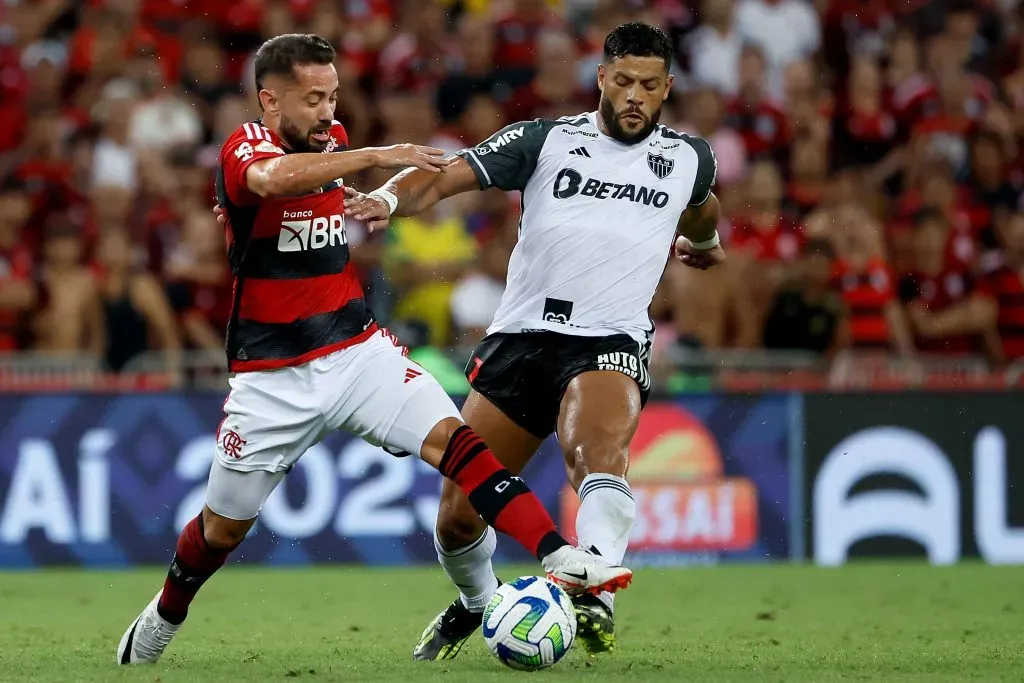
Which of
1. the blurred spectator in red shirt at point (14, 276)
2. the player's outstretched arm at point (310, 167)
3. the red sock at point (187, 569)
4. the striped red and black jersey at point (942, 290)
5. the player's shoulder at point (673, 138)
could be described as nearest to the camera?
the player's outstretched arm at point (310, 167)

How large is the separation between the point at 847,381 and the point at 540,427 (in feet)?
18.7

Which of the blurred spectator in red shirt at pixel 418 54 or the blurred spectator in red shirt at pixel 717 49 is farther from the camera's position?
the blurred spectator in red shirt at pixel 717 49

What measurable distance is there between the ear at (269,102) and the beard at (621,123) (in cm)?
146

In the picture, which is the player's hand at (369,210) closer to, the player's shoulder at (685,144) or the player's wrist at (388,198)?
the player's wrist at (388,198)

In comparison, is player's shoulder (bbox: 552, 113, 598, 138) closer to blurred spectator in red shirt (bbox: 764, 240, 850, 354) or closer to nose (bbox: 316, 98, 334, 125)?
nose (bbox: 316, 98, 334, 125)

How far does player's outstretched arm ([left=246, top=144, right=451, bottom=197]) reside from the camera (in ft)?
19.4

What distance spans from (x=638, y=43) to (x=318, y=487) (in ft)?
19.4

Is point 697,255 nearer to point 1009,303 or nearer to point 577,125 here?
point 577,125

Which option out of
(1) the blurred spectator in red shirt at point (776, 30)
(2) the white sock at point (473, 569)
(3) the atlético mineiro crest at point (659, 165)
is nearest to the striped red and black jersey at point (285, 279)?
(2) the white sock at point (473, 569)

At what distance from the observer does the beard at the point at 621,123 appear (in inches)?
274

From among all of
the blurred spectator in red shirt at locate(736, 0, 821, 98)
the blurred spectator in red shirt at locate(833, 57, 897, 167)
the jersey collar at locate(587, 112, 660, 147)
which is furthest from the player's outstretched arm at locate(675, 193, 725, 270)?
the blurred spectator in red shirt at locate(736, 0, 821, 98)

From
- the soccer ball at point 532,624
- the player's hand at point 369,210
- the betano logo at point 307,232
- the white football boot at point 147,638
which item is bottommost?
the white football boot at point 147,638

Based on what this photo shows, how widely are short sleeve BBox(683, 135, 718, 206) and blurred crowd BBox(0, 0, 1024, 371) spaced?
5234 mm

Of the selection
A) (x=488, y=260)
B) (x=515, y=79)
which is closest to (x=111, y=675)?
(x=488, y=260)
